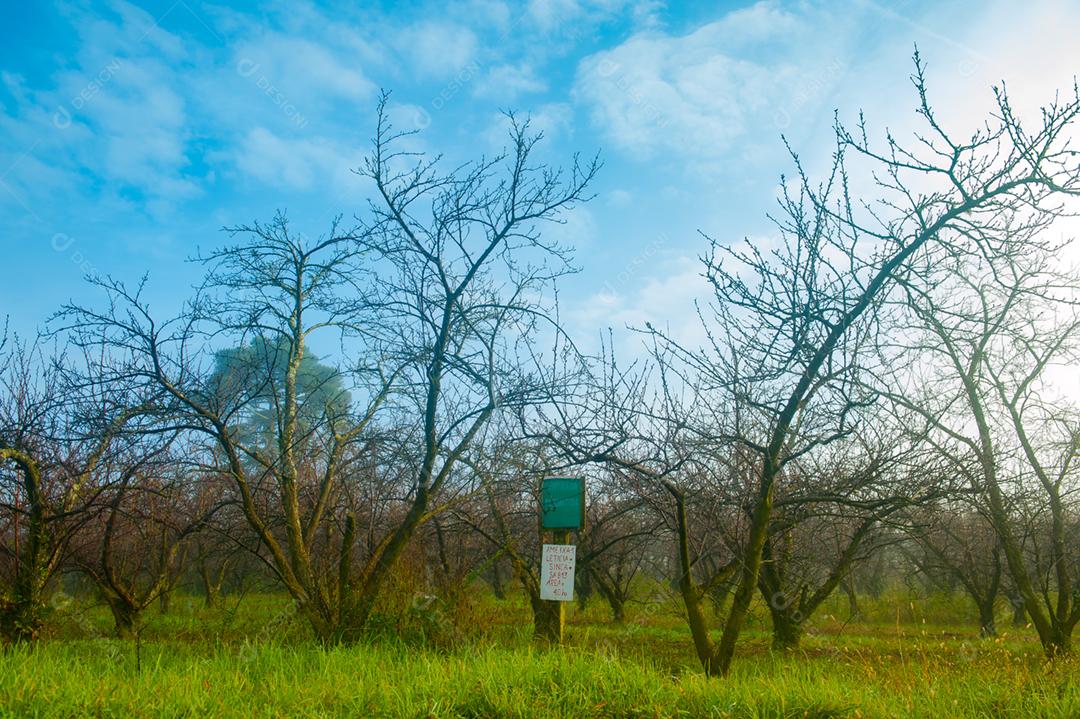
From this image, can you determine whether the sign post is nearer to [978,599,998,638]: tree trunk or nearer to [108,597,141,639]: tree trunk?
[108,597,141,639]: tree trunk

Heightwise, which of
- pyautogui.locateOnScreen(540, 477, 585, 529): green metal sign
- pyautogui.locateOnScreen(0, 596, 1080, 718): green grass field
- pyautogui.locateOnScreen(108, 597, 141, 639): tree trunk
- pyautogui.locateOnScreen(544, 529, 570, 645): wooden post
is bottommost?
pyautogui.locateOnScreen(108, 597, 141, 639): tree trunk

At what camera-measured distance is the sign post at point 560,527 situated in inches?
312

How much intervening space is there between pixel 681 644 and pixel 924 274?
30.9ft

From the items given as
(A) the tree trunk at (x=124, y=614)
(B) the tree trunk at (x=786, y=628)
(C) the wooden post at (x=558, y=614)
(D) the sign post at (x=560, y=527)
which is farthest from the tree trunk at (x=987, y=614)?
(A) the tree trunk at (x=124, y=614)

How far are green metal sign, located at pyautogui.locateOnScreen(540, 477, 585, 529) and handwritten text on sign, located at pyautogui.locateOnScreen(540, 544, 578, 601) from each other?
0.24 m

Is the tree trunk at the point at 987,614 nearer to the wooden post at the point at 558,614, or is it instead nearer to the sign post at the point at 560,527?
the wooden post at the point at 558,614

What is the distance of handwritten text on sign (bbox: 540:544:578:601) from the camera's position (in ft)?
26.0

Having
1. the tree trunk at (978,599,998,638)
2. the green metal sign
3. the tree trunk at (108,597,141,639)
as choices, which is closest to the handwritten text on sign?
the green metal sign

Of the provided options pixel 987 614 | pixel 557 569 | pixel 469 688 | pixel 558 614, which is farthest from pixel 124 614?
pixel 987 614

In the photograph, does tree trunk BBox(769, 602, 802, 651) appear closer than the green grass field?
No

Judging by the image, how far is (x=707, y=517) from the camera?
7.69 m

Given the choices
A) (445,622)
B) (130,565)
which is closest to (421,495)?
(445,622)

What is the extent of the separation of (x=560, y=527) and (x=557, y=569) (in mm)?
438

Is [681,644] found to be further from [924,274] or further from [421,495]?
[924,274]
